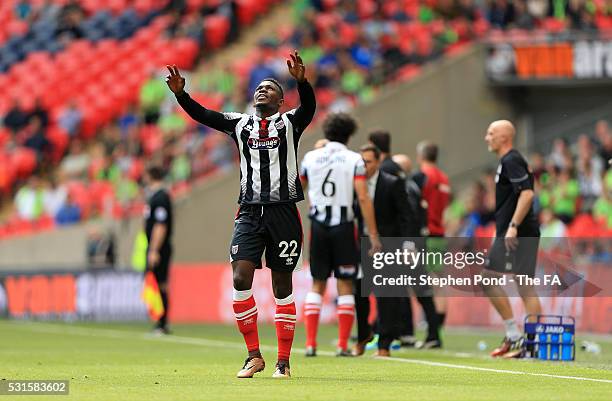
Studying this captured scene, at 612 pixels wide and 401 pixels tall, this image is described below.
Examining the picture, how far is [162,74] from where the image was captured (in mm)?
32000

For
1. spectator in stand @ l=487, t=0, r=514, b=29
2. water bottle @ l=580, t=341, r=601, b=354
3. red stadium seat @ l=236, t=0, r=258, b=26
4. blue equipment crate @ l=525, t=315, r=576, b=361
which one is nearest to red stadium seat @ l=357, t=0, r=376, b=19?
spectator in stand @ l=487, t=0, r=514, b=29

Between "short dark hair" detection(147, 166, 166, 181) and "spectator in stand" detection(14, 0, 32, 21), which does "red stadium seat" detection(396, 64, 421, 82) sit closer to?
"short dark hair" detection(147, 166, 166, 181)

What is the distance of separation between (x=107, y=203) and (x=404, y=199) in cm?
1479

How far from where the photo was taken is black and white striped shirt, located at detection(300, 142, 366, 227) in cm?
1377

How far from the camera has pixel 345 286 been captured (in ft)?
45.6

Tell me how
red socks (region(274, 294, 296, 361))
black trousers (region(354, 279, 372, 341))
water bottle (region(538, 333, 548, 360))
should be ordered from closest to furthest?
1. red socks (region(274, 294, 296, 361))
2. water bottle (region(538, 333, 548, 360))
3. black trousers (region(354, 279, 372, 341))

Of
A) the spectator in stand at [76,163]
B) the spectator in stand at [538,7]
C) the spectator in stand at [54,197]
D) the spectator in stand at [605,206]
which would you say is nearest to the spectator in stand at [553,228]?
the spectator in stand at [605,206]

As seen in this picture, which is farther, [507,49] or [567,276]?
[507,49]

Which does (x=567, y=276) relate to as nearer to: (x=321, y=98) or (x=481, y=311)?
(x=481, y=311)

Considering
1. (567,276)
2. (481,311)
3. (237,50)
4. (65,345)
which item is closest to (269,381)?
(567,276)

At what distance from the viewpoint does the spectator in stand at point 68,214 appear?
29250 millimetres

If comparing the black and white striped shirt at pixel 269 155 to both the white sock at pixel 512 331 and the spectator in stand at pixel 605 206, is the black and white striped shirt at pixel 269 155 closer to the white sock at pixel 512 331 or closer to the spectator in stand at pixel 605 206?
the white sock at pixel 512 331

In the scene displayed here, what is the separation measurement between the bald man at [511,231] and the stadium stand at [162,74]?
30.7 ft

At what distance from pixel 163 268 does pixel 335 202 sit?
6.03 meters
